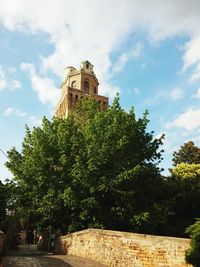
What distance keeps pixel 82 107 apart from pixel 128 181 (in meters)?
10.1

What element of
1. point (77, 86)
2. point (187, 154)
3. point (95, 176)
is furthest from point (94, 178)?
point (77, 86)

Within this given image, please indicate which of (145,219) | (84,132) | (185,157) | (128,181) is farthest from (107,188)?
(185,157)

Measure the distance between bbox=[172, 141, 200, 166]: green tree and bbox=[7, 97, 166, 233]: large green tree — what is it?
73.4 ft

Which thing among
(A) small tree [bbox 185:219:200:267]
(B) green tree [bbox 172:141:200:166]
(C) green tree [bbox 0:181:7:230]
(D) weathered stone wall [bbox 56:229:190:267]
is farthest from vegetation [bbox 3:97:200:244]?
(B) green tree [bbox 172:141:200:166]

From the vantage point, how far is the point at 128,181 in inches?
880

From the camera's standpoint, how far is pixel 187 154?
4750cm

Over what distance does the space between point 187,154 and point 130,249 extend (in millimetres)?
33619

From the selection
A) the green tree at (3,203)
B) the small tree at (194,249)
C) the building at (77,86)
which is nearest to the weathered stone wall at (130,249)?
the small tree at (194,249)

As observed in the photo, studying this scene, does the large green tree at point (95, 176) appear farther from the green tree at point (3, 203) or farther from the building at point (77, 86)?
the building at point (77, 86)

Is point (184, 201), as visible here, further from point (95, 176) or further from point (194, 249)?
point (194, 249)

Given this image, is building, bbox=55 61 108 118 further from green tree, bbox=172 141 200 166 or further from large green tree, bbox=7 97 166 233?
large green tree, bbox=7 97 166 233

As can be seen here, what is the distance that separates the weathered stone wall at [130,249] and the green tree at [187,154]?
1165 inches

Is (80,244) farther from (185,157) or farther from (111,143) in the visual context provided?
(185,157)

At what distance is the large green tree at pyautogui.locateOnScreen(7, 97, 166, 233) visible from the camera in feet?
71.1
